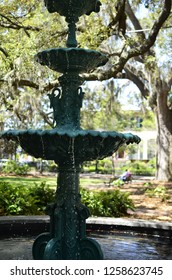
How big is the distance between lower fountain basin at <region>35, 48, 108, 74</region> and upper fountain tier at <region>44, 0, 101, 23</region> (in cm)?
75

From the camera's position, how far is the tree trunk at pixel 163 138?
21391mm

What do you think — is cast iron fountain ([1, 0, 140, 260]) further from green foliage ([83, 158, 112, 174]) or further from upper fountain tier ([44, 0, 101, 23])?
green foliage ([83, 158, 112, 174])

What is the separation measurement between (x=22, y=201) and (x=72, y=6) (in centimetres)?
514

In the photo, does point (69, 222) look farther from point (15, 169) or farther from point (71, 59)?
point (15, 169)

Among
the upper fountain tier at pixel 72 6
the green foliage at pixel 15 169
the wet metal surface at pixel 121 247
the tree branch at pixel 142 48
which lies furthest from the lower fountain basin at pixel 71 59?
the green foliage at pixel 15 169

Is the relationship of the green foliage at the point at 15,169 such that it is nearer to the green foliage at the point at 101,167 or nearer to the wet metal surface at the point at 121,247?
the green foliage at the point at 101,167

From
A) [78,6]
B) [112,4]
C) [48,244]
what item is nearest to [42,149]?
[48,244]

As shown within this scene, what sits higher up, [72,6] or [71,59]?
[72,6]

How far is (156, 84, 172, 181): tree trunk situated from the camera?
70.2ft

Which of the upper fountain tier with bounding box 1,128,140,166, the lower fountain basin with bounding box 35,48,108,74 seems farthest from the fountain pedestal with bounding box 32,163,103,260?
the lower fountain basin with bounding box 35,48,108,74

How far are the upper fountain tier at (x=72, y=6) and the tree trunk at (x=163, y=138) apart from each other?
52.5ft

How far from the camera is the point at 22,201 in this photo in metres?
9.48

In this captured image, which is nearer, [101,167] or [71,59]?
[71,59]

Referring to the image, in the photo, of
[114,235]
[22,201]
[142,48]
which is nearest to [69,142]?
[114,235]
